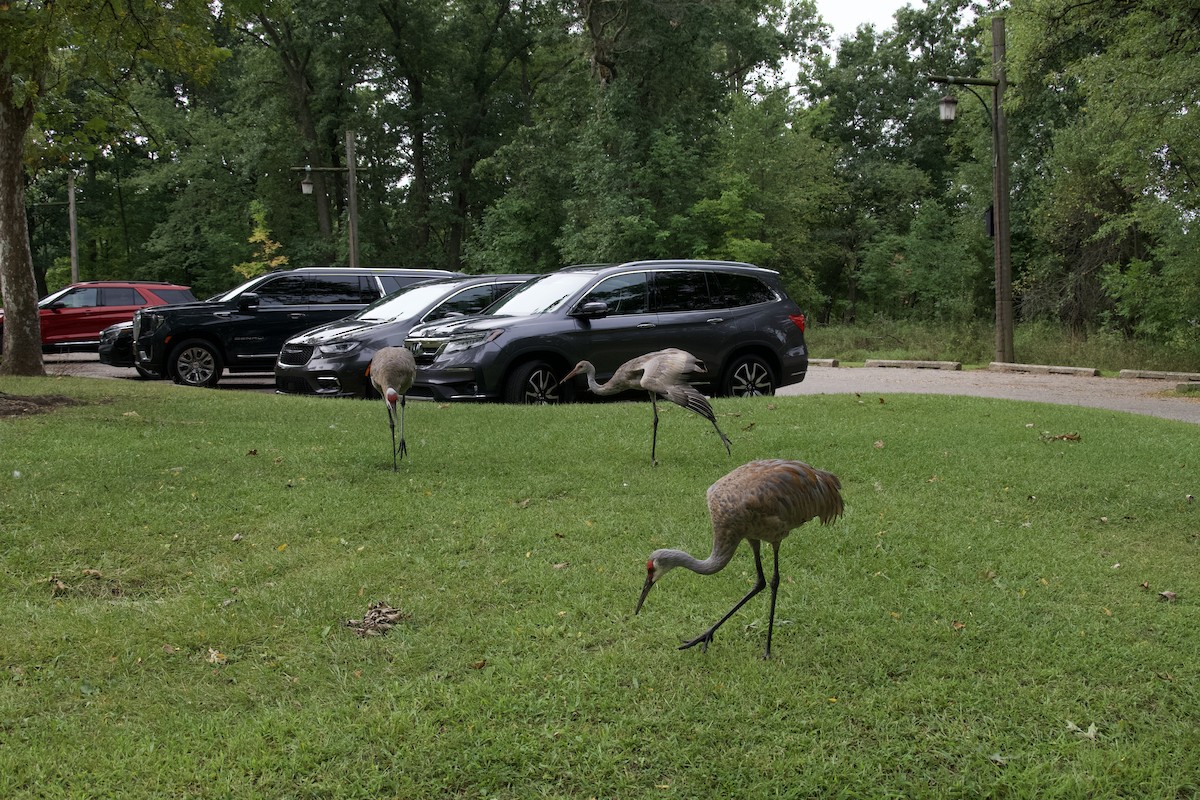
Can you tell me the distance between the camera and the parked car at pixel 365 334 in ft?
43.5

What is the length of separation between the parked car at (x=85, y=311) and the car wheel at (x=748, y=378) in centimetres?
1539

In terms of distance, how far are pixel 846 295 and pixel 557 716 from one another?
137ft

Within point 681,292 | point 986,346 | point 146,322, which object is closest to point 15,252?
point 146,322

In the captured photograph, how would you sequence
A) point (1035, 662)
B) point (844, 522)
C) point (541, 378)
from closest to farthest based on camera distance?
point (1035, 662), point (844, 522), point (541, 378)

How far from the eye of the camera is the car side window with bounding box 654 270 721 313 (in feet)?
42.0

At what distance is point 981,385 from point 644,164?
704 inches

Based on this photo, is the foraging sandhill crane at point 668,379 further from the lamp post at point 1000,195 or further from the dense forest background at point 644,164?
the lamp post at point 1000,195

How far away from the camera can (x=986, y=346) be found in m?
24.1

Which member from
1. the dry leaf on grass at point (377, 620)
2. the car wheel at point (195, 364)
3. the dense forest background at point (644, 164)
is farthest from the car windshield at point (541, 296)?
the dense forest background at point (644, 164)

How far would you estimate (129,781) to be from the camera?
3570mm

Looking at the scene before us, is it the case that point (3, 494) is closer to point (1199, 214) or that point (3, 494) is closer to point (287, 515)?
point (287, 515)

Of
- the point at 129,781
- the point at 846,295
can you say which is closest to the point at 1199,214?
the point at 129,781

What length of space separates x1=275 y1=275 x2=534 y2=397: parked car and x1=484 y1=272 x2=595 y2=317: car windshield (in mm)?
764

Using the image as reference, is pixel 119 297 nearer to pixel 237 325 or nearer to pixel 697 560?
pixel 237 325
